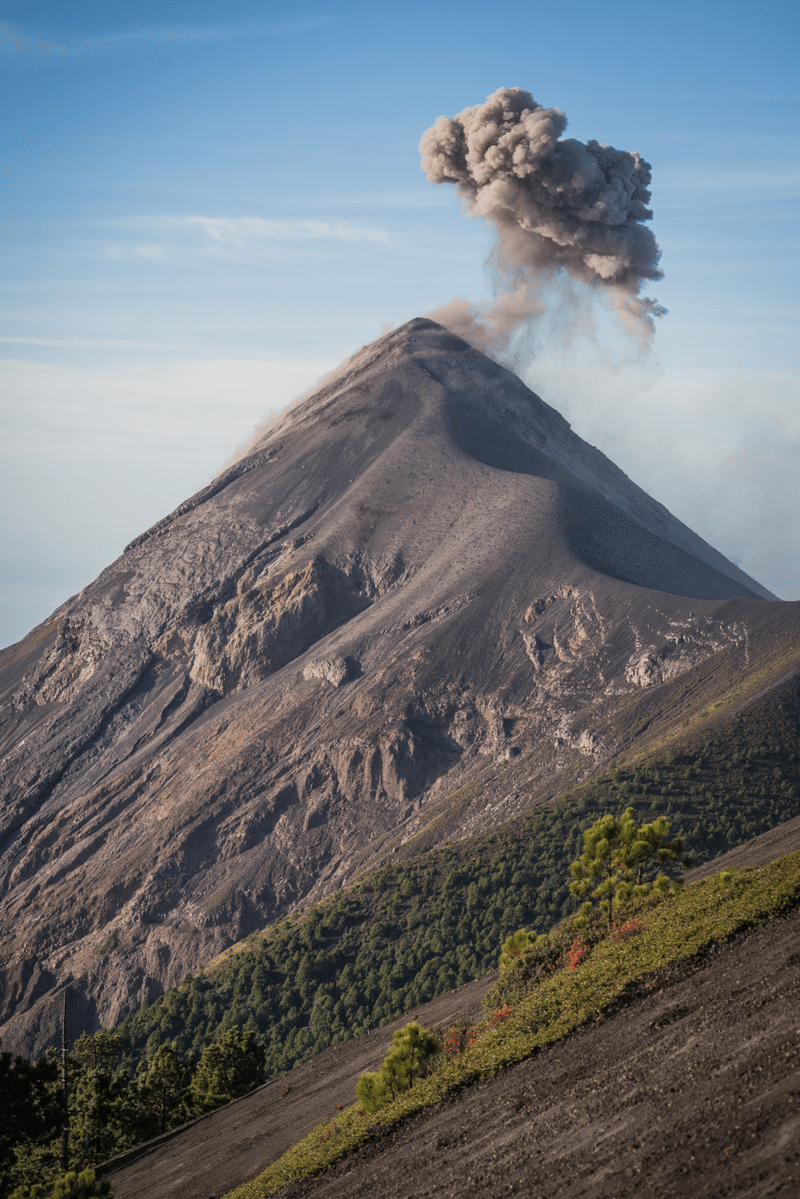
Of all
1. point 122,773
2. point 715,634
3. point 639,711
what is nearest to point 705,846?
point 639,711

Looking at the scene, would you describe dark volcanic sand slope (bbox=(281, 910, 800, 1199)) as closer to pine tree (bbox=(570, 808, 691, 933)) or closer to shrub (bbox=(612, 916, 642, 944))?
shrub (bbox=(612, 916, 642, 944))

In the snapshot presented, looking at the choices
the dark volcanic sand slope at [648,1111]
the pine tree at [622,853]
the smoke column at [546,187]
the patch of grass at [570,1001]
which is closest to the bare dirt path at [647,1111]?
the dark volcanic sand slope at [648,1111]

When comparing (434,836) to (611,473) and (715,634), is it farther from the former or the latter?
(611,473)

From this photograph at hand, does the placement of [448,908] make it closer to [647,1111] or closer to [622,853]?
[622,853]

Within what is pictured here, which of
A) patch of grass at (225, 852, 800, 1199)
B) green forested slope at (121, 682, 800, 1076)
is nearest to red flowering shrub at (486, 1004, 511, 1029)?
patch of grass at (225, 852, 800, 1199)

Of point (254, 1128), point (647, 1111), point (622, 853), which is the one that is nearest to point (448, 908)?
point (622, 853)

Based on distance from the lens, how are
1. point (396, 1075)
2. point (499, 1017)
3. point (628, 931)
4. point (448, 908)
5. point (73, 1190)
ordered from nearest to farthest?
1. point (73, 1190)
2. point (396, 1075)
3. point (628, 931)
4. point (499, 1017)
5. point (448, 908)
